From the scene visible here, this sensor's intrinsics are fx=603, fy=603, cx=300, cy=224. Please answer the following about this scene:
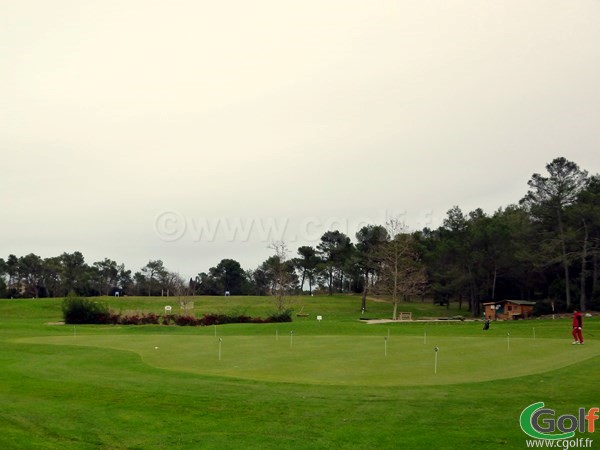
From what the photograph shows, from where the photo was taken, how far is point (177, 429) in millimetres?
13195

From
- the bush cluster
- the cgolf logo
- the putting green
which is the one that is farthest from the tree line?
the cgolf logo

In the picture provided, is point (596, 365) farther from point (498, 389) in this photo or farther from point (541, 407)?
point (541, 407)

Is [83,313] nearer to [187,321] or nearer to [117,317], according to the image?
[117,317]

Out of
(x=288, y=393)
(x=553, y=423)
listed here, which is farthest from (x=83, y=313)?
(x=553, y=423)

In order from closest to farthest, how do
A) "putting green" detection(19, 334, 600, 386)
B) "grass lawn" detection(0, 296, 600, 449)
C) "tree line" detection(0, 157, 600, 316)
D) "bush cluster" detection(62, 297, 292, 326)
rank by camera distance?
"grass lawn" detection(0, 296, 600, 449), "putting green" detection(19, 334, 600, 386), "bush cluster" detection(62, 297, 292, 326), "tree line" detection(0, 157, 600, 316)

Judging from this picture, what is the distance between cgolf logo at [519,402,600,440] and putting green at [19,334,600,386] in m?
5.15

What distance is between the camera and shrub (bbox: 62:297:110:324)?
58844mm

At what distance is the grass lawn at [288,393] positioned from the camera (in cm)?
1252

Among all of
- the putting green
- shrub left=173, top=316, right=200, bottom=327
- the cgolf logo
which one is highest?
the cgolf logo

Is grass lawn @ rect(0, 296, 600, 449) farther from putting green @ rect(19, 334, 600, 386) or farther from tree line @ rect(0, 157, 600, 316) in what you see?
tree line @ rect(0, 157, 600, 316)

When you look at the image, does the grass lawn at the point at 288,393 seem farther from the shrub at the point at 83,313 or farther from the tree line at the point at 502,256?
the tree line at the point at 502,256

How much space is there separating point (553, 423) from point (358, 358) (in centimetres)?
1321

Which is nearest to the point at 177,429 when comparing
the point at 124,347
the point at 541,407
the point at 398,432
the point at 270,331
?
the point at 398,432

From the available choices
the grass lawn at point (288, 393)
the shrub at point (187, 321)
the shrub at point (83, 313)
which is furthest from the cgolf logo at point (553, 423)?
the shrub at point (83, 313)
